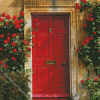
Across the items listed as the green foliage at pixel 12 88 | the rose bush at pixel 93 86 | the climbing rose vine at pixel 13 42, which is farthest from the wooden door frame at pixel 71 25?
the green foliage at pixel 12 88

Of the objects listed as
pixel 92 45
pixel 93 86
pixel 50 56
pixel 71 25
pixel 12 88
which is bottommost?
pixel 93 86

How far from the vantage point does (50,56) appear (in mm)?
5293

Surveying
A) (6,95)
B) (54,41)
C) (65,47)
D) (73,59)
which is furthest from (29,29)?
(6,95)

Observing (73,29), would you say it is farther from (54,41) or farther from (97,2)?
(97,2)

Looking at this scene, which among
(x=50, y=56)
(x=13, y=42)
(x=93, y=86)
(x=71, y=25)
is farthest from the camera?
(x=50, y=56)

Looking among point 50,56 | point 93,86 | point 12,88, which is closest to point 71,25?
point 50,56

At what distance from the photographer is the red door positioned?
528 centimetres

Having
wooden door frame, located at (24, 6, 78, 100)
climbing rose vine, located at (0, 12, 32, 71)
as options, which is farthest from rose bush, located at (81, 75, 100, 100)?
climbing rose vine, located at (0, 12, 32, 71)

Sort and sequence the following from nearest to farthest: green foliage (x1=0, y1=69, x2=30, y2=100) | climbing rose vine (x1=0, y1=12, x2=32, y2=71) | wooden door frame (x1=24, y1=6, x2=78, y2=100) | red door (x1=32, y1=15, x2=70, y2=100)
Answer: green foliage (x1=0, y1=69, x2=30, y2=100)
climbing rose vine (x1=0, y1=12, x2=32, y2=71)
wooden door frame (x1=24, y1=6, x2=78, y2=100)
red door (x1=32, y1=15, x2=70, y2=100)

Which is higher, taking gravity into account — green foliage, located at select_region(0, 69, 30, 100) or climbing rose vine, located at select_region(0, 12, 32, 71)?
climbing rose vine, located at select_region(0, 12, 32, 71)

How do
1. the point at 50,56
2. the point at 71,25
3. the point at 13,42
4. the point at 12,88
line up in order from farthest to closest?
the point at 50,56, the point at 71,25, the point at 13,42, the point at 12,88

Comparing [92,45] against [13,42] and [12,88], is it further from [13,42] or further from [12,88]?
[12,88]

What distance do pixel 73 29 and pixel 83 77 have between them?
1440mm

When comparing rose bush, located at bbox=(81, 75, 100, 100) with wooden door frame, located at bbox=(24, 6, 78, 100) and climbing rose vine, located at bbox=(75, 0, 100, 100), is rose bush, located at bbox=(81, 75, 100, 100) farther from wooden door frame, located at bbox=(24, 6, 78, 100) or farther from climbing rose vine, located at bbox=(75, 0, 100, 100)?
wooden door frame, located at bbox=(24, 6, 78, 100)
